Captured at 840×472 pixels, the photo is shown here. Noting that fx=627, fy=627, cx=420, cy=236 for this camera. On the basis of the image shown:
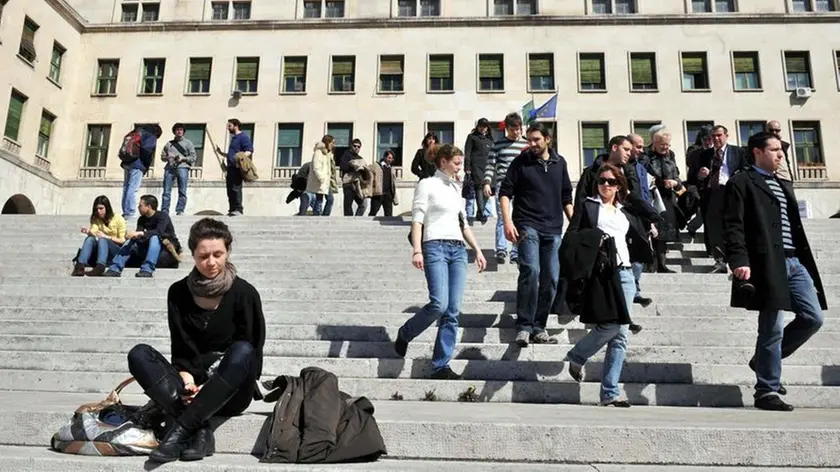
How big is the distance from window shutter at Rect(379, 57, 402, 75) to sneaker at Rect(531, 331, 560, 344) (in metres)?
22.9

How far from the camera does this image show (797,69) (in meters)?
26.0

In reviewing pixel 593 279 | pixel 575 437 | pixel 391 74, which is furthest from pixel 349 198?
pixel 391 74

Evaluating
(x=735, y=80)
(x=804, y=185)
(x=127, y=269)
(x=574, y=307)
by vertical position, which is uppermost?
(x=735, y=80)

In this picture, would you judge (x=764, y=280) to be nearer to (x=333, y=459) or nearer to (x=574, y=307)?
(x=574, y=307)

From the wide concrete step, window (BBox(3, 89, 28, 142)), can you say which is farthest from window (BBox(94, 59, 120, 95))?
the wide concrete step

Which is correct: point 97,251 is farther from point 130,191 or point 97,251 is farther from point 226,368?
point 226,368

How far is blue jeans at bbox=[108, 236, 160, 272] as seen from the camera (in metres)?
8.87

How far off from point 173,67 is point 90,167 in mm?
5639

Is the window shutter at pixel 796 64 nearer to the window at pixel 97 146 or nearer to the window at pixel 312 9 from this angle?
the window at pixel 312 9

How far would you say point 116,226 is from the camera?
9508 mm

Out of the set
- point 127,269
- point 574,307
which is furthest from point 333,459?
point 127,269

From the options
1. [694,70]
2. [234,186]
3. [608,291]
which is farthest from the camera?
[694,70]

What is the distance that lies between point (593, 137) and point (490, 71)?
5.20 m

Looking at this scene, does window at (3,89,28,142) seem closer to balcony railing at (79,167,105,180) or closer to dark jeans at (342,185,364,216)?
balcony railing at (79,167,105,180)
